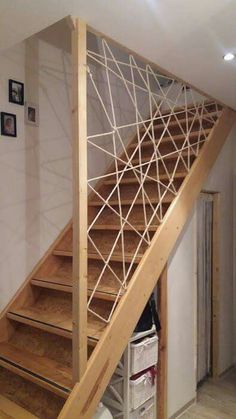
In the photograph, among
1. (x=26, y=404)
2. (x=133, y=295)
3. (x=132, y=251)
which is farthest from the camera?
(x=132, y=251)

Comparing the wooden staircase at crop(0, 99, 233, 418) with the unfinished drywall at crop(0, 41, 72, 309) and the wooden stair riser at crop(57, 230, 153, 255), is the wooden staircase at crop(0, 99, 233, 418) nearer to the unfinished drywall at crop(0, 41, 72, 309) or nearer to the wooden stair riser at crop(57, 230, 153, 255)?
the wooden stair riser at crop(57, 230, 153, 255)

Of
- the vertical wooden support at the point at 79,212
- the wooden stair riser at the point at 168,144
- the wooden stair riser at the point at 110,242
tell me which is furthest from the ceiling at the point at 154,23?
the wooden stair riser at the point at 110,242

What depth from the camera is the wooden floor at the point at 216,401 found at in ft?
9.01

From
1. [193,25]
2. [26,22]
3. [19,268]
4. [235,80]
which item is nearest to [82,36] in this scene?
[26,22]

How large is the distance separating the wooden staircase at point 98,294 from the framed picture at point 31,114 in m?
0.85

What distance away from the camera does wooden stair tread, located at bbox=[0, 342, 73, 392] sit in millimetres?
1799

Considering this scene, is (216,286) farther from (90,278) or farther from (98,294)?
(98,294)

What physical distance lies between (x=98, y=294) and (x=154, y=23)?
1.61 meters

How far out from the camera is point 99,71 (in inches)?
126

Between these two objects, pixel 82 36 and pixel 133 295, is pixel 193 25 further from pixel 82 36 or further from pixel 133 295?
pixel 133 295

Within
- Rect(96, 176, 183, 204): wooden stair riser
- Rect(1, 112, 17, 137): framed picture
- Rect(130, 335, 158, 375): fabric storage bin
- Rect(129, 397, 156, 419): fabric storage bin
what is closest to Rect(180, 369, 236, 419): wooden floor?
Rect(129, 397, 156, 419): fabric storage bin

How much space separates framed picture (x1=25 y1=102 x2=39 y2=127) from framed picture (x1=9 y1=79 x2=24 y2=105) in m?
0.06

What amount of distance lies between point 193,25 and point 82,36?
1.98ft

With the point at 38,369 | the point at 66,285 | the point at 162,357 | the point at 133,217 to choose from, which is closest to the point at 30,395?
the point at 38,369
